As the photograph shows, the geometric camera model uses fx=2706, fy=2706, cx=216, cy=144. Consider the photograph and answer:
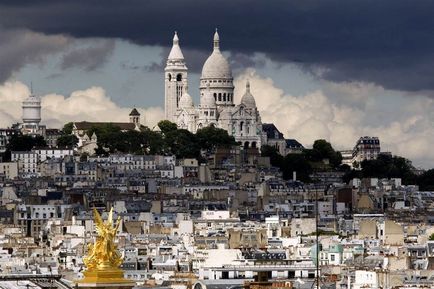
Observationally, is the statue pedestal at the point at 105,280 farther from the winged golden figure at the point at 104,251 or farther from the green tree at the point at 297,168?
the green tree at the point at 297,168

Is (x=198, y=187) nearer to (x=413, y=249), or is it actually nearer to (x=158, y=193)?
(x=158, y=193)

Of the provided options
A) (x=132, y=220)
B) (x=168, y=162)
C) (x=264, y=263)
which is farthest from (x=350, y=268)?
(x=168, y=162)

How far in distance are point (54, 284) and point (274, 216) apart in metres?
104

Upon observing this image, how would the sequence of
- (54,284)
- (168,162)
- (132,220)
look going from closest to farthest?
(54,284)
(132,220)
(168,162)

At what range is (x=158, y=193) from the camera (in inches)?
6875

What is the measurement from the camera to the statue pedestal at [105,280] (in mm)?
34781

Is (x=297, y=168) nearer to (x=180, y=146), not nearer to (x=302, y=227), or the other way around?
(x=180, y=146)

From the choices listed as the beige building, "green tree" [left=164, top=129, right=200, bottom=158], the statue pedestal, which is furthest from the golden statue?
"green tree" [left=164, top=129, right=200, bottom=158]

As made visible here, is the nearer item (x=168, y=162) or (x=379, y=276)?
(x=379, y=276)

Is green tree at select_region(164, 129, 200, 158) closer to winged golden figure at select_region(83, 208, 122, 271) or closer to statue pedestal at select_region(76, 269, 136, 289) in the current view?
winged golden figure at select_region(83, 208, 122, 271)

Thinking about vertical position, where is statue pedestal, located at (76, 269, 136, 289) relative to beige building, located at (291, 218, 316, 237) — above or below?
below

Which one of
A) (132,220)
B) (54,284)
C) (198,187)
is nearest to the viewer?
(54,284)

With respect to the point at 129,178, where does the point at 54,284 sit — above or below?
below

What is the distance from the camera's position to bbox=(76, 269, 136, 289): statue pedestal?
34781 millimetres
